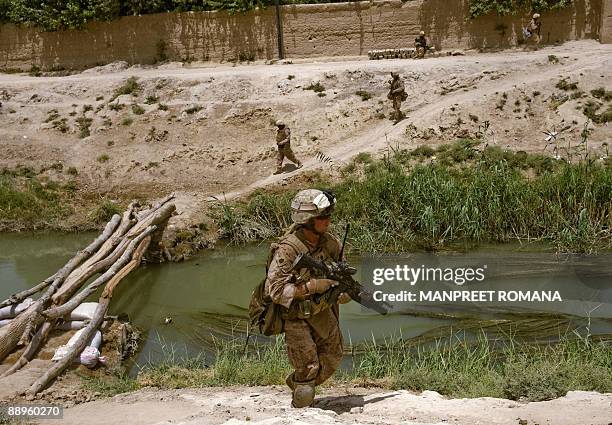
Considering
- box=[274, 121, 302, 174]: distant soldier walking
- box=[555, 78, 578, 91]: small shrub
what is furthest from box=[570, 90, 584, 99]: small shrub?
box=[274, 121, 302, 174]: distant soldier walking

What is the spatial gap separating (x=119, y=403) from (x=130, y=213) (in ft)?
23.2

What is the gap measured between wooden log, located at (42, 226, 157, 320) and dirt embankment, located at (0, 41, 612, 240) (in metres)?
4.31

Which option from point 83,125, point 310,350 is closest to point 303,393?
point 310,350

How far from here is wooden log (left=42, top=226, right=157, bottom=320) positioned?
390 inches

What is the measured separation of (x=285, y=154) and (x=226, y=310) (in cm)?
713

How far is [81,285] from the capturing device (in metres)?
11.2

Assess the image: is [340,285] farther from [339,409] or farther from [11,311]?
[11,311]

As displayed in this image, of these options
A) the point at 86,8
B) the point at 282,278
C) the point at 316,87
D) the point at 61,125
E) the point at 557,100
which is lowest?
the point at 282,278

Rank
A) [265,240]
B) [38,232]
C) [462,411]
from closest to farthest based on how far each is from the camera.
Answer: [462,411] → [265,240] → [38,232]

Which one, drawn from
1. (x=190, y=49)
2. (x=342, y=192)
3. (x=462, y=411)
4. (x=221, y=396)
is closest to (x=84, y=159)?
(x=190, y=49)

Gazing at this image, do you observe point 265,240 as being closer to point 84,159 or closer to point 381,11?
point 84,159

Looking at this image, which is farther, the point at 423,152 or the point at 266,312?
the point at 423,152

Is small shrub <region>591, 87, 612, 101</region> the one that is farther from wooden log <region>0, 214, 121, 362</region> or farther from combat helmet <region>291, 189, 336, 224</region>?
combat helmet <region>291, 189, 336, 224</region>

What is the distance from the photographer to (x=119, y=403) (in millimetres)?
7430
